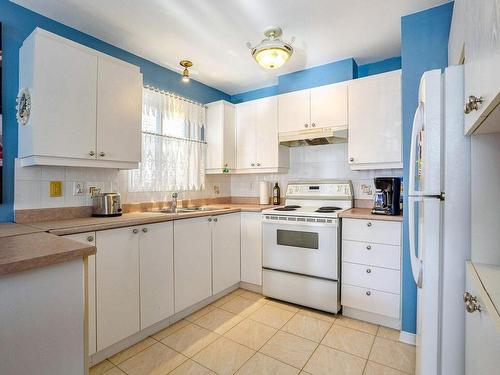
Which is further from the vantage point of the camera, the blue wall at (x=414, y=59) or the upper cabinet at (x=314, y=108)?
the upper cabinet at (x=314, y=108)

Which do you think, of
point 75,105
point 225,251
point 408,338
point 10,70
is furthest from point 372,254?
point 10,70

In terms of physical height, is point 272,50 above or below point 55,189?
above

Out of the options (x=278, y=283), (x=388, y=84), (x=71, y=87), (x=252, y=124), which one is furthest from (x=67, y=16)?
(x=278, y=283)

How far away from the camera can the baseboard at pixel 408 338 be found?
1.92 metres

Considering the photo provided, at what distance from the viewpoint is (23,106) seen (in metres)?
1.76

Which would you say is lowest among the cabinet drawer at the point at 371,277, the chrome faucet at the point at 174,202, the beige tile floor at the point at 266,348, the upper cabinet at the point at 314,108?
the beige tile floor at the point at 266,348

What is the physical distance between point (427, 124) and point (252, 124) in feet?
7.44

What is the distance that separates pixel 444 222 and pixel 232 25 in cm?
202

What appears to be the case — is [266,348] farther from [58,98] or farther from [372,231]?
[58,98]

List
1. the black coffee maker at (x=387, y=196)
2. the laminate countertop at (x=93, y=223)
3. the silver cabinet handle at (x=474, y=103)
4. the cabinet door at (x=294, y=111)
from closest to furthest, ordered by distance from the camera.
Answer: the silver cabinet handle at (x=474, y=103)
the laminate countertop at (x=93, y=223)
the black coffee maker at (x=387, y=196)
the cabinet door at (x=294, y=111)

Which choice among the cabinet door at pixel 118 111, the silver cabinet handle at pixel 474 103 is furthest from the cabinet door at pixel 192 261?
the silver cabinet handle at pixel 474 103

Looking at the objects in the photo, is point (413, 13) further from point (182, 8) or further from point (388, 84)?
point (182, 8)

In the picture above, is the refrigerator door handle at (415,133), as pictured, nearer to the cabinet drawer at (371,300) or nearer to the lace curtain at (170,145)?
the cabinet drawer at (371,300)

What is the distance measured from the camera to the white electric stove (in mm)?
2275
